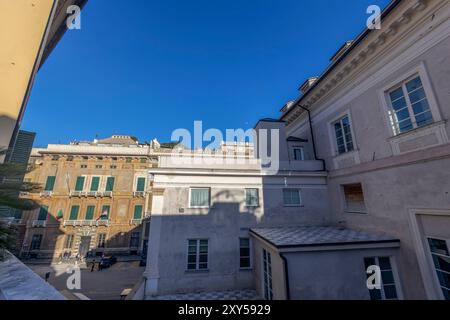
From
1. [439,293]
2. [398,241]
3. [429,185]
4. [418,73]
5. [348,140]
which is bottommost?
[439,293]

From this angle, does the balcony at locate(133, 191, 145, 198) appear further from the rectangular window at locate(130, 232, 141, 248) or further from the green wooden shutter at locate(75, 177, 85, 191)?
the green wooden shutter at locate(75, 177, 85, 191)

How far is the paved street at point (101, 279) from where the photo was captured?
11137 millimetres

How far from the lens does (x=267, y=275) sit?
677 cm

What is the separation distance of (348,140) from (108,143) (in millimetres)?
29177

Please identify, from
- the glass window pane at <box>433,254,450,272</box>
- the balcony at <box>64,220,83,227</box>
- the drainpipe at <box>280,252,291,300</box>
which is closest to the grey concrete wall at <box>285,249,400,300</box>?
the drainpipe at <box>280,252,291,300</box>

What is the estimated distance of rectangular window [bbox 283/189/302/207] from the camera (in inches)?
363

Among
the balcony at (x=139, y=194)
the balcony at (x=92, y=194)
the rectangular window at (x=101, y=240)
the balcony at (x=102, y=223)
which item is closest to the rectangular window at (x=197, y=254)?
the balcony at (x=139, y=194)

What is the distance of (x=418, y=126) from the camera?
227 inches

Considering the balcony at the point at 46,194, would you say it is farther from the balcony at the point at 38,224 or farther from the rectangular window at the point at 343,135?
the rectangular window at the point at 343,135

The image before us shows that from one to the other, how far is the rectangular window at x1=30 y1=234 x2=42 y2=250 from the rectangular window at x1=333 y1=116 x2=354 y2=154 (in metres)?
30.8

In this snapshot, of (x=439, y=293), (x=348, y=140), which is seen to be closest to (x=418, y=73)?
(x=348, y=140)

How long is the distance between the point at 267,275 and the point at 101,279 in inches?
575

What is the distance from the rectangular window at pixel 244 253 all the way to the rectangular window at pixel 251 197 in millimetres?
1643
